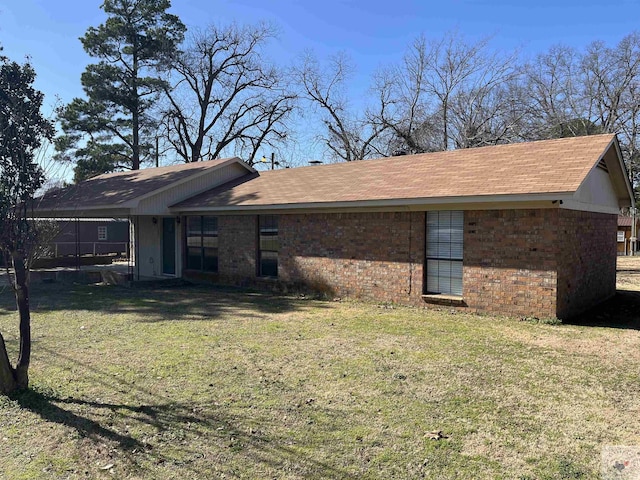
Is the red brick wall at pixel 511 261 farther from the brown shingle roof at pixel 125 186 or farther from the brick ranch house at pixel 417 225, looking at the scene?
the brown shingle roof at pixel 125 186

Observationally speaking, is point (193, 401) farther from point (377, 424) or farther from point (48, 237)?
point (48, 237)

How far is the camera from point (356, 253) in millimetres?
11617

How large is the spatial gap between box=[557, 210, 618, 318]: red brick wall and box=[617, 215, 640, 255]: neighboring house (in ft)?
Result: 82.9

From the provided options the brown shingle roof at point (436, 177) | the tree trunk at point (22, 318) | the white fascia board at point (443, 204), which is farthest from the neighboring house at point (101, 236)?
the tree trunk at point (22, 318)

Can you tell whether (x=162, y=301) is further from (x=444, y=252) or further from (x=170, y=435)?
(x=170, y=435)

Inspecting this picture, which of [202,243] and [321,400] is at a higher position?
[202,243]

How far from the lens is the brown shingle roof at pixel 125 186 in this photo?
15.3 m

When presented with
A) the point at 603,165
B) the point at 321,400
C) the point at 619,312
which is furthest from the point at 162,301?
the point at 603,165

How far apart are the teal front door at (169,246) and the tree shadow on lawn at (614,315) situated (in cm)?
1246

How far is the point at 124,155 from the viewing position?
29.7 m

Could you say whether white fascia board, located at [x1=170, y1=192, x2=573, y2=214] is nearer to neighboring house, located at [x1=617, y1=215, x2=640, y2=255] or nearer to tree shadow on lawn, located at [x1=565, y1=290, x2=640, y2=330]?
tree shadow on lawn, located at [x1=565, y1=290, x2=640, y2=330]

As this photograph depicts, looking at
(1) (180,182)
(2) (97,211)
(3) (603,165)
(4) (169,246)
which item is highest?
(3) (603,165)

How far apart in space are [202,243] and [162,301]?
3.89m

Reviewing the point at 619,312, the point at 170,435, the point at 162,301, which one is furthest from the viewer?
the point at 162,301
